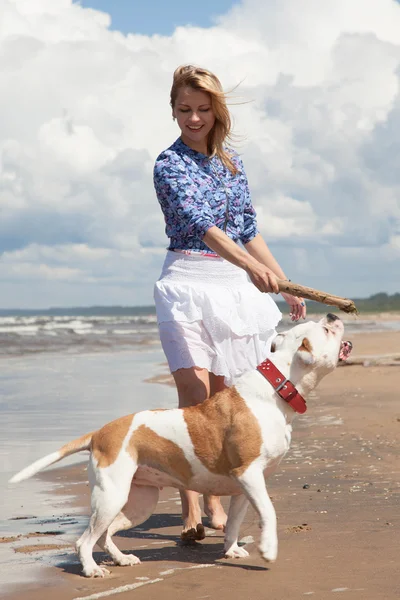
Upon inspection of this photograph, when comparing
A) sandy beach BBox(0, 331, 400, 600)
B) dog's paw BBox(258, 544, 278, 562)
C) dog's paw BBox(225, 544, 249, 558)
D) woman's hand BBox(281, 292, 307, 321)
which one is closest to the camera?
sandy beach BBox(0, 331, 400, 600)

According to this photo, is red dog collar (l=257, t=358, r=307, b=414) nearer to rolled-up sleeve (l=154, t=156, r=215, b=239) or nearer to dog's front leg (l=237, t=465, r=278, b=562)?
dog's front leg (l=237, t=465, r=278, b=562)

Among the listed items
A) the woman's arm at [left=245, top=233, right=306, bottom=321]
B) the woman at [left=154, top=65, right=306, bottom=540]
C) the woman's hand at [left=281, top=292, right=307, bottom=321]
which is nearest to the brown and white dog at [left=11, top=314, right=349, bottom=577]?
the woman at [left=154, top=65, right=306, bottom=540]

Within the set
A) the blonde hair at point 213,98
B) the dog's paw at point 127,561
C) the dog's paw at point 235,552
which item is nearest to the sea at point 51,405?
the dog's paw at point 127,561

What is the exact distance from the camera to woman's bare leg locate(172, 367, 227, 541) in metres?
4.73

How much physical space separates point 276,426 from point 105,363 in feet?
47.8

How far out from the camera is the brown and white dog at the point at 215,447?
4105 mm

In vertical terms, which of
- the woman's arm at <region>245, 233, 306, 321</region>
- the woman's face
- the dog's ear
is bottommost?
the dog's ear

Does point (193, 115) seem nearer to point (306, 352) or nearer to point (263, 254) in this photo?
point (263, 254)

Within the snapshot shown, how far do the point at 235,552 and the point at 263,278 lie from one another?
1.39 meters

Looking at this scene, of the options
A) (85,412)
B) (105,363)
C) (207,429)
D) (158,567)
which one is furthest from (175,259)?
(105,363)

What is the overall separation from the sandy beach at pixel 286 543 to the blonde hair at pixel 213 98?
6.96 feet

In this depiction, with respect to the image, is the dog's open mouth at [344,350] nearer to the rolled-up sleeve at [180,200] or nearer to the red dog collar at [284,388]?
the red dog collar at [284,388]

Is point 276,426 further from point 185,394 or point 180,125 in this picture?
point 180,125

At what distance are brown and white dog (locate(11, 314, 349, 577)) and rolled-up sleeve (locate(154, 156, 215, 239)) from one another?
0.77 meters
